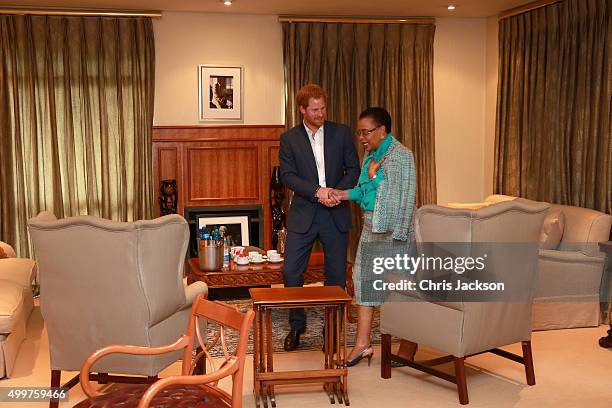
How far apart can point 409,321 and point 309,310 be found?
6.54 ft

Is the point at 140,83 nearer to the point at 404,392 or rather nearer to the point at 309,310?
the point at 309,310

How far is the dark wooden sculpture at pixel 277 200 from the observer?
7.45 meters

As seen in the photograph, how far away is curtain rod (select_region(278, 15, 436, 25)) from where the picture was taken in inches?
303

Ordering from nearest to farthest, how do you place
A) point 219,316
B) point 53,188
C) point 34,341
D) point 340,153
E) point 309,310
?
point 219,316, point 340,153, point 34,341, point 309,310, point 53,188

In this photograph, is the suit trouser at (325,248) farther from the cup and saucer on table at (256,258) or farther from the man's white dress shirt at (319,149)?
the cup and saucer on table at (256,258)

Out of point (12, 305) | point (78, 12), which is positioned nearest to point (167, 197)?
point (78, 12)

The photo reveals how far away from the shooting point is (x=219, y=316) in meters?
2.72

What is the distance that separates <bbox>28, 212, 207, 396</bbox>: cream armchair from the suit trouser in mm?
1190

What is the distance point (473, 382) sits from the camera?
433 cm

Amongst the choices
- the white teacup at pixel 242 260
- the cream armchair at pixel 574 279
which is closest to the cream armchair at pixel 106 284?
the white teacup at pixel 242 260

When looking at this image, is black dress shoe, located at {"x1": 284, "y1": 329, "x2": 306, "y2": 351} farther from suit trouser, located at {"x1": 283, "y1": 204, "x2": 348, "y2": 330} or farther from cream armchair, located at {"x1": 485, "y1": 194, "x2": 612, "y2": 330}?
cream armchair, located at {"x1": 485, "y1": 194, "x2": 612, "y2": 330}

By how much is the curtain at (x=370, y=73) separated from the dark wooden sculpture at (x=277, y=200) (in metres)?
0.59

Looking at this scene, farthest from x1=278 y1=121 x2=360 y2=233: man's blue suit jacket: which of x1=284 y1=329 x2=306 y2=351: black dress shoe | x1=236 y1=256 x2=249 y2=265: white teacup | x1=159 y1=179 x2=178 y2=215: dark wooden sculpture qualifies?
x1=159 y1=179 x2=178 y2=215: dark wooden sculpture

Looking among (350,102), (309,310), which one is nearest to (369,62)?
(350,102)
